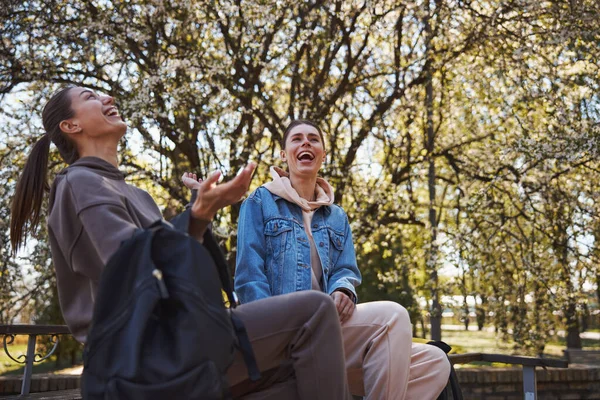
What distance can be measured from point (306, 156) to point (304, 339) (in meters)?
1.33

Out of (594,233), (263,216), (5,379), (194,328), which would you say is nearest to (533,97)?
(594,233)

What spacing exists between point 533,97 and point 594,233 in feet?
6.30

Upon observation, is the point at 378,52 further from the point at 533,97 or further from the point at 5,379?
the point at 5,379

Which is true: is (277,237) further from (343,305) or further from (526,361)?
(526,361)

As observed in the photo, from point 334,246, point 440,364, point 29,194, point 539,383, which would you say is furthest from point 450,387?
point 539,383

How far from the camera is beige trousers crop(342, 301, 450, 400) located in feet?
7.36

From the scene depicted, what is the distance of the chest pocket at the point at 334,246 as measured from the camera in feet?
9.09

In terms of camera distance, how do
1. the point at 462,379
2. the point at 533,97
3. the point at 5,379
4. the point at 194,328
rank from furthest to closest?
the point at 533,97 < the point at 462,379 < the point at 5,379 < the point at 194,328

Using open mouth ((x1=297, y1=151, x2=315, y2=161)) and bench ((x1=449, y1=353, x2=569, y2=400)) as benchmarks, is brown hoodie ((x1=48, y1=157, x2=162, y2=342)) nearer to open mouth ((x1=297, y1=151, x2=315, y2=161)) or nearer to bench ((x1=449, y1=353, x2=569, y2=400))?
open mouth ((x1=297, y1=151, x2=315, y2=161))

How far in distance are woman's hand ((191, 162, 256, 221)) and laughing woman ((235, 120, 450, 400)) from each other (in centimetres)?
83

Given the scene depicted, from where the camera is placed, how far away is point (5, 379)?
5.29 metres

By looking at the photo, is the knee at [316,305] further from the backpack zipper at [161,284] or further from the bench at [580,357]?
the bench at [580,357]

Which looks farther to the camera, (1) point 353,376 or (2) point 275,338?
(1) point 353,376

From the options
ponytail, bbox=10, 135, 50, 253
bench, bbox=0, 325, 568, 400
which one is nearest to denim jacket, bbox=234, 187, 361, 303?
ponytail, bbox=10, 135, 50, 253
